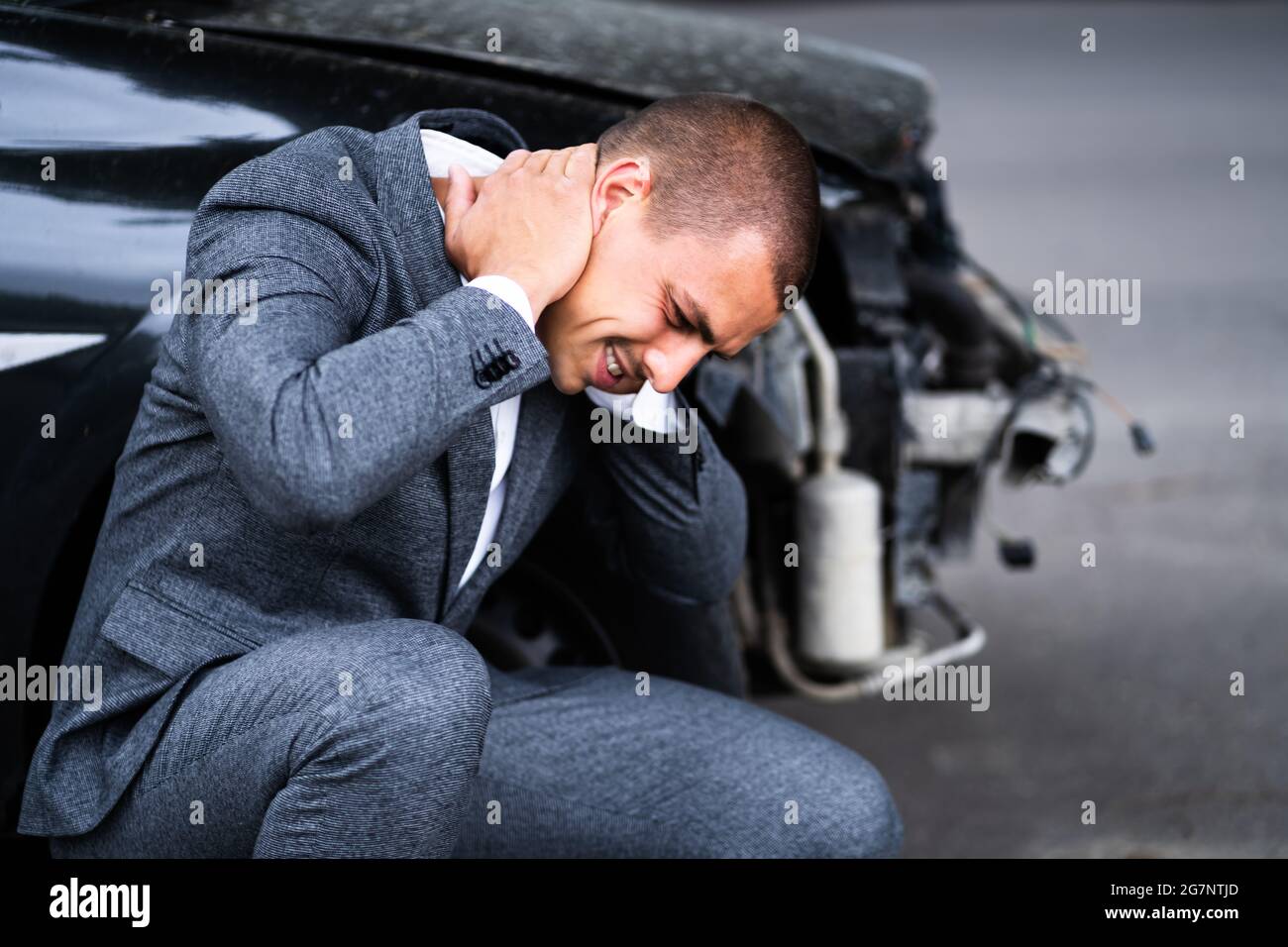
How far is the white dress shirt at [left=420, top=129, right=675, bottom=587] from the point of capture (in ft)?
6.24

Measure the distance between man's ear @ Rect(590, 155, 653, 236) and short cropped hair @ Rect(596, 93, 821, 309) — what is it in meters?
0.01

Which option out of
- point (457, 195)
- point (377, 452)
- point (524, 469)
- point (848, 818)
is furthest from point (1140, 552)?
point (377, 452)

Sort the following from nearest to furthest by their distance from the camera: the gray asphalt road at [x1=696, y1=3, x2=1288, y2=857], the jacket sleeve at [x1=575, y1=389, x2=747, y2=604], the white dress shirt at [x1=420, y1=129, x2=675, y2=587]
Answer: the white dress shirt at [x1=420, y1=129, x2=675, y2=587], the jacket sleeve at [x1=575, y1=389, x2=747, y2=604], the gray asphalt road at [x1=696, y1=3, x2=1288, y2=857]

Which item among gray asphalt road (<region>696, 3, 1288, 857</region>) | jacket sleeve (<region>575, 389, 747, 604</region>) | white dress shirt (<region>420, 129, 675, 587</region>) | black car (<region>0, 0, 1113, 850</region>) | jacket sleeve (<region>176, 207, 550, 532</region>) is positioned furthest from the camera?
gray asphalt road (<region>696, 3, 1288, 857</region>)

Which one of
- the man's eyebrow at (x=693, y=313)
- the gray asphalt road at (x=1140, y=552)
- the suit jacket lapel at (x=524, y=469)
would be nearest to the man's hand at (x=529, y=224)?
the man's eyebrow at (x=693, y=313)

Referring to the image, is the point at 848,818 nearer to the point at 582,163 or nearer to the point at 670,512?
the point at 670,512

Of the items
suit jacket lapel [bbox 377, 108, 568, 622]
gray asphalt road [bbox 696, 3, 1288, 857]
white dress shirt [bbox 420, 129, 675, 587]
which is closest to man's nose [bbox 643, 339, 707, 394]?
white dress shirt [bbox 420, 129, 675, 587]

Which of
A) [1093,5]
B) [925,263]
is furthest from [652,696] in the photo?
[1093,5]

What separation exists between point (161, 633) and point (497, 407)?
0.52 m

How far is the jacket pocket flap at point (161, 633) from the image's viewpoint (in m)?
Result: 1.80

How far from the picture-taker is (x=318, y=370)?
5.22ft

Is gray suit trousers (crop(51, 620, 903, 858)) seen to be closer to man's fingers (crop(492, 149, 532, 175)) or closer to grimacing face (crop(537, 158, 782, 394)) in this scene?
grimacing face (crop(537, 158, 782, 394))

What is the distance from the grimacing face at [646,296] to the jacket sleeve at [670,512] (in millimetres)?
247

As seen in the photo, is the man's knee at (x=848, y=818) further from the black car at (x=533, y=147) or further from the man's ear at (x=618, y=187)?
the man's ear at (x=618, y=187)
